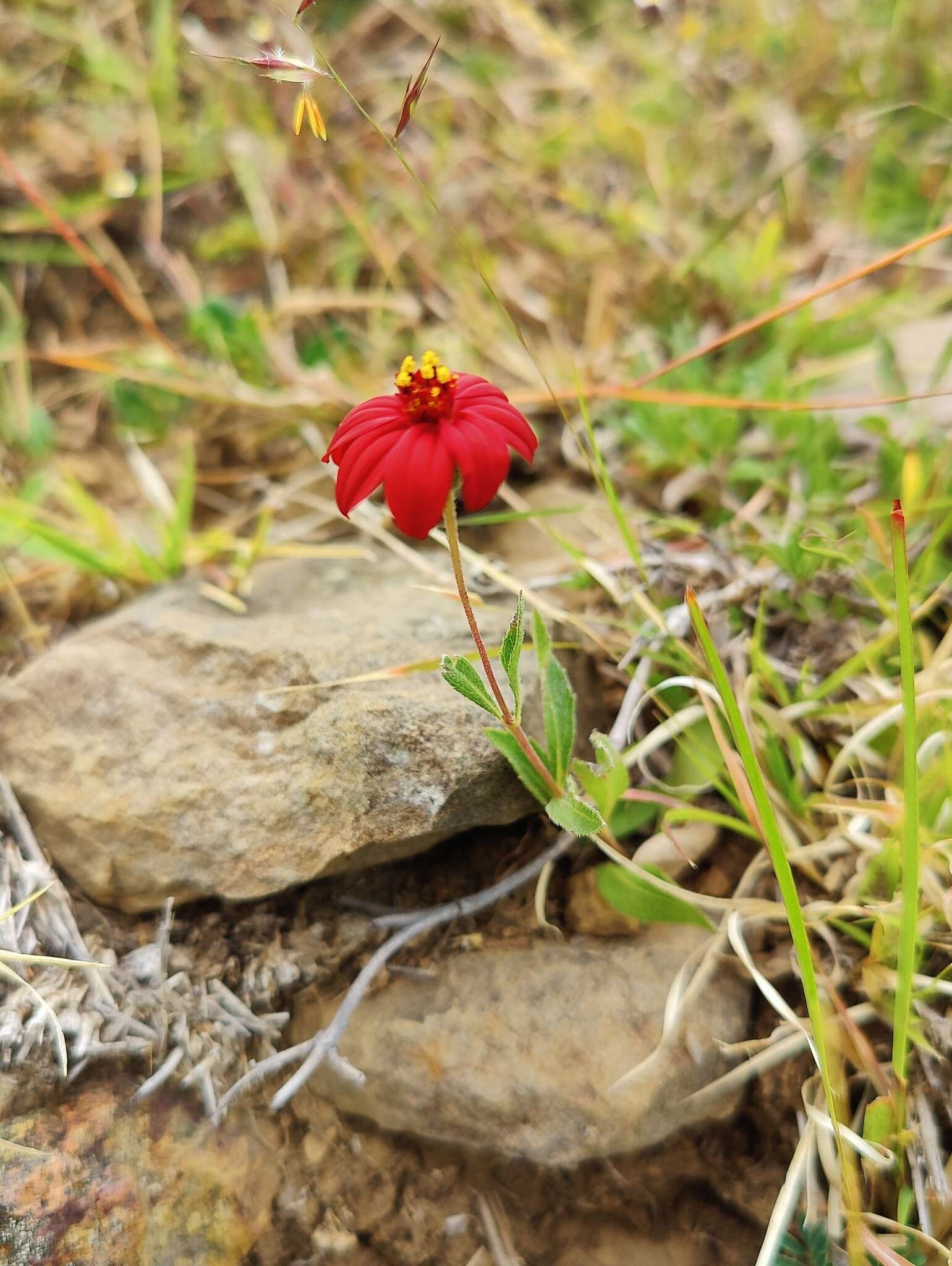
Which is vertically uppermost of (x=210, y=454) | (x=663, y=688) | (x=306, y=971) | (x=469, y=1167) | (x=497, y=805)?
(x=210, y=454)

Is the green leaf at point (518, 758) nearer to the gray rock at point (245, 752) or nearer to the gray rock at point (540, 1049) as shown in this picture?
the gray rock at point (245, 752)

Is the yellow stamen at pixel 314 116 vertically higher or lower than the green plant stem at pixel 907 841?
higher

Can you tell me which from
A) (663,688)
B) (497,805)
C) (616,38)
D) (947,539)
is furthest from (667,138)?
(497,805)

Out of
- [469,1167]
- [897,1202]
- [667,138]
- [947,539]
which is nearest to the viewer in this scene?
[897,1202]

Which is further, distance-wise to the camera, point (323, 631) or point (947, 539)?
point (947, 539)

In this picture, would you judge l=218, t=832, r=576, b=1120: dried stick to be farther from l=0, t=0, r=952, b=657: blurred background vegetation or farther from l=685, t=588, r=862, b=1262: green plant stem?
l=0, t=0, r=952, b=657: blurred background vegetation

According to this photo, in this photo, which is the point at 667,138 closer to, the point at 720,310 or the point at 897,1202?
the point at 720,310

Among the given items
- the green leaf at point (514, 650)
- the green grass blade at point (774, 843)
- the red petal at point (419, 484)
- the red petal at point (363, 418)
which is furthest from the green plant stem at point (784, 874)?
the red petal at point (363, 418)
